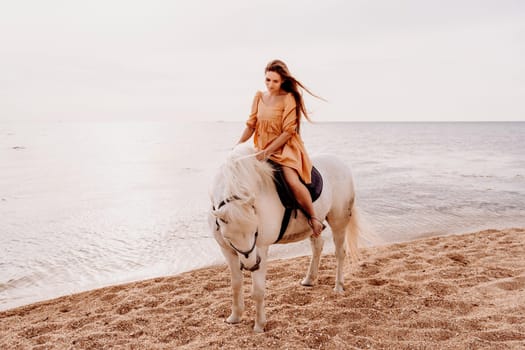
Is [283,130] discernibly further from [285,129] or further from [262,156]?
[262,156]

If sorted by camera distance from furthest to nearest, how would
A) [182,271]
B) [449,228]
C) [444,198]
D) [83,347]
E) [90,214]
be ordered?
1. [444,198]
2. [90,214]
3. [449,228]
4. [182,271]
5. [83,347]

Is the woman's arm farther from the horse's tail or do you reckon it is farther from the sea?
the sea

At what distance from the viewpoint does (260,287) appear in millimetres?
3336

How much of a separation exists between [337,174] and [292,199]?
103 cm

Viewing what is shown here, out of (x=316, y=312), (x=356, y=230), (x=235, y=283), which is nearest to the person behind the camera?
(x=235, y=283)

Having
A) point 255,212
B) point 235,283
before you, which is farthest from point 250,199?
point 235,283

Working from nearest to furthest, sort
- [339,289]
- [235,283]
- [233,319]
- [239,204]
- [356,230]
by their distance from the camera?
[239,204] → [235,283] → [233,319] → [339,289] → [356,230]

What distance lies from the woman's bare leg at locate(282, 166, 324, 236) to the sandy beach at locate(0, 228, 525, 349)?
1052 mm

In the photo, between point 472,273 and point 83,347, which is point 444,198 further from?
point 83,347

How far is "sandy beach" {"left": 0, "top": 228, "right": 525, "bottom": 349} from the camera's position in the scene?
3.25m

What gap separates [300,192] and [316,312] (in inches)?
52.9

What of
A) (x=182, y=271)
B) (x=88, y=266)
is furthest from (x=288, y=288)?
(x=88, y=266)

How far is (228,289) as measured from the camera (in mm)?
4656

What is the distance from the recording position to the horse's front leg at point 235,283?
336 centimetres
